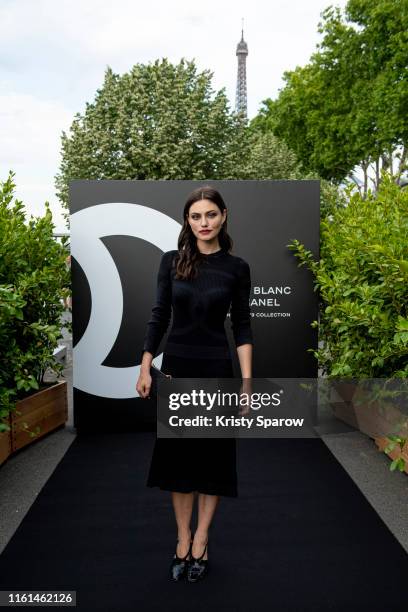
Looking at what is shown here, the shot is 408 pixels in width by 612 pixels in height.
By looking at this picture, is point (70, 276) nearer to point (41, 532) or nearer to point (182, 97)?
point (41, 532)

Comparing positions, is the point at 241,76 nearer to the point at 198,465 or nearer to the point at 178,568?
the point at 198,465

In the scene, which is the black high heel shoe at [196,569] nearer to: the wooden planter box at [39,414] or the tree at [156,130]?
the wooden planter box at [39,414]

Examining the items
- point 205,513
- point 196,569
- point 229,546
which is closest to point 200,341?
point 205,513

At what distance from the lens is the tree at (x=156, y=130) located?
67.4ft

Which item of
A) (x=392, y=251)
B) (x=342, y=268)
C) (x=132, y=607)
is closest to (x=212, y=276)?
(x=392, y=251)

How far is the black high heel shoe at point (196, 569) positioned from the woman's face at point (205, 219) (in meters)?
1.63

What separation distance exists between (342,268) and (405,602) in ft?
8.67

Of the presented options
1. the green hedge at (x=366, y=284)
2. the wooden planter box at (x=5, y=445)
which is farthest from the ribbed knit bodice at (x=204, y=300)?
the wooden planter box at (x=5, y=445)

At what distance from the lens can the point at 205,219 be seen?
279cm

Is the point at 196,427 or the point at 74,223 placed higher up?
the point at 74,223

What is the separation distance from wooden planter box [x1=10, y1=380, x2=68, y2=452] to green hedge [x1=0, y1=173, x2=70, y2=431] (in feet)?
0.42

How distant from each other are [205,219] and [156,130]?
1864 centimetres

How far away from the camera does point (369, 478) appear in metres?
4.43

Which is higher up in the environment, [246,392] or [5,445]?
→ [246,392]
